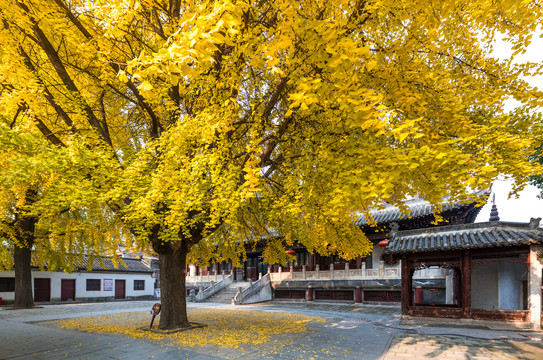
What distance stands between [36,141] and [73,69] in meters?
3.21

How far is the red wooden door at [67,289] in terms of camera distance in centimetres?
2345

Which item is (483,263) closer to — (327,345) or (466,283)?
(466,283)

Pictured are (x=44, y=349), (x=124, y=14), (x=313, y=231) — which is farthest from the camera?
(x=313, y=231)

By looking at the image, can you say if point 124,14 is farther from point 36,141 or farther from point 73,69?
point 73,69

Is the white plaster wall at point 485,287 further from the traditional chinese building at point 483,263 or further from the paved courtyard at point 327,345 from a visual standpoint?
the paved courtyard at point 327,345

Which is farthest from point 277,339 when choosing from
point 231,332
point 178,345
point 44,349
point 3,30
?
point 3,30

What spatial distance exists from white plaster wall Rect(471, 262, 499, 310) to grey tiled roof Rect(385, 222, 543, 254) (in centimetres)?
224

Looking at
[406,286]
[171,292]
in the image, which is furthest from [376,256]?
[171,292]

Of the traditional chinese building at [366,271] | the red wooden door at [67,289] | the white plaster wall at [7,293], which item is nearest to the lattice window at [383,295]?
the traditional chinese building at [366,271]

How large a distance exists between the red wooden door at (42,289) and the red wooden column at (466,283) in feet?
85.6

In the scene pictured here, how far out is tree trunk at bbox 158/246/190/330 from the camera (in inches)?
385

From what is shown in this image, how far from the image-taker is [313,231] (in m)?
11.8

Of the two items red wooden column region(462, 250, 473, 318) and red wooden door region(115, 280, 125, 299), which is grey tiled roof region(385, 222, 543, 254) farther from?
red wooden door region(115, 280, 125, 299)

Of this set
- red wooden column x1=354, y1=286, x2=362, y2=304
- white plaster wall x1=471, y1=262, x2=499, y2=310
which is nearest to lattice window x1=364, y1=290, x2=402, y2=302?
red wooden column x1=354, y1=286, x2=362, y2=304
